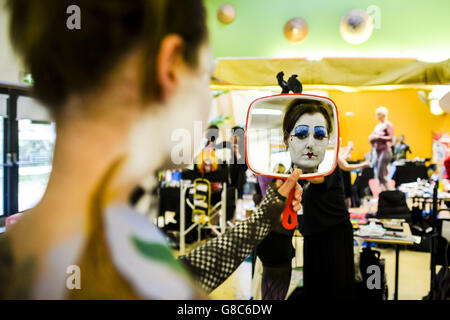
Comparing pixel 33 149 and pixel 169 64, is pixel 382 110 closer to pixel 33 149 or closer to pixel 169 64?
pixel 169 64

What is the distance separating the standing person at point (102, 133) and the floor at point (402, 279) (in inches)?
23.5

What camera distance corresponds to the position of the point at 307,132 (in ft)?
2.47

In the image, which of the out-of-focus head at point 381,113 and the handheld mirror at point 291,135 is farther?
the out-of-focus head at point 381,113

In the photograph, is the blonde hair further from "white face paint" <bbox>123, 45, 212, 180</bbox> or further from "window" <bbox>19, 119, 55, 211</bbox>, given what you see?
"window" <bbox>19, 119, 55, 211</bbox>

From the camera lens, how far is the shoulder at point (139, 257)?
0.52m

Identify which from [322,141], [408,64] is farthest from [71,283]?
[408,64]

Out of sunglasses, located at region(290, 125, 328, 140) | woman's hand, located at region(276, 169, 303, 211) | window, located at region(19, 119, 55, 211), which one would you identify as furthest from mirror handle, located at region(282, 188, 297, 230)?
window, located at region(19, 119, 55, 211)

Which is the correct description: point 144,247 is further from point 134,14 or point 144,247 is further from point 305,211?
point 305,211

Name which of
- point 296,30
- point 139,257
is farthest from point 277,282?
point 296,30

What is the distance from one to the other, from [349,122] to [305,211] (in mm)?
270

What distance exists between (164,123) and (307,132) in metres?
0.35

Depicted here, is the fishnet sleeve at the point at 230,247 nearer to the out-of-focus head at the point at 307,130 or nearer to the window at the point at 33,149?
the out-of-focus head at the point at 307,130

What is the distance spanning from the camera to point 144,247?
53cm

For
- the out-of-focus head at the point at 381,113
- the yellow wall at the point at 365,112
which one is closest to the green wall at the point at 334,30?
the yellow wall at the point at 365,112
